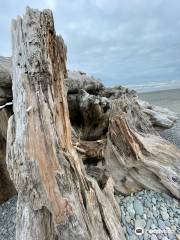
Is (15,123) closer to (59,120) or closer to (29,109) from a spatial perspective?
(29,109)

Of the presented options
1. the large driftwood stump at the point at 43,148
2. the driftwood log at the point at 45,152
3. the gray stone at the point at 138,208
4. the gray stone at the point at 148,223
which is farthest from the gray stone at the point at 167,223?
the large driftwood stump at the point at 43,148

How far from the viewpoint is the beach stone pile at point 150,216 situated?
2822 millimetres

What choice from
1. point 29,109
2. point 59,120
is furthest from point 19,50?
point 59,120

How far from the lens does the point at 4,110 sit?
361 centimetres

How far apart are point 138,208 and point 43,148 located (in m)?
1.87

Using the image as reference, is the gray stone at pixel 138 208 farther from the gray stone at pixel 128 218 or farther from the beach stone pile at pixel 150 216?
the gray stone at pixel 128 218

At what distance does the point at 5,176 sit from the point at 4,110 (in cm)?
115

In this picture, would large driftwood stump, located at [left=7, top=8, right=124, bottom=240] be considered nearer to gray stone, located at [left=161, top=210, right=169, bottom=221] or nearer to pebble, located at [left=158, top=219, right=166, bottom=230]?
pebble, located at [left=158, top=219, right=166, bottom=230]

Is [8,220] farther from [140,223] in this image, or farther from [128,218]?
[140,223]

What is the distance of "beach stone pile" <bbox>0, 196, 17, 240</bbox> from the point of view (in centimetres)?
334

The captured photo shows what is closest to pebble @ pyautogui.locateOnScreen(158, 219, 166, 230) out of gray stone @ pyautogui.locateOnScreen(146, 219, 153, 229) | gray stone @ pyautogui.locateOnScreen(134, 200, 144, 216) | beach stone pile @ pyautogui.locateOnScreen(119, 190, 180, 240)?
beach stone pile @ pyautogui.locateOnScreen(119, 190, 180, 240)

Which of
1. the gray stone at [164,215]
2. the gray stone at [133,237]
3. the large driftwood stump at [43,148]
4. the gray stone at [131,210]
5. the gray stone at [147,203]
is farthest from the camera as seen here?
the gray stone at [147,203]

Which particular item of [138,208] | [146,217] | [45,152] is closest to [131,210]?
[138,208]

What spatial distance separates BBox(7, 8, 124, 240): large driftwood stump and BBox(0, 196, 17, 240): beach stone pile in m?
1.31
